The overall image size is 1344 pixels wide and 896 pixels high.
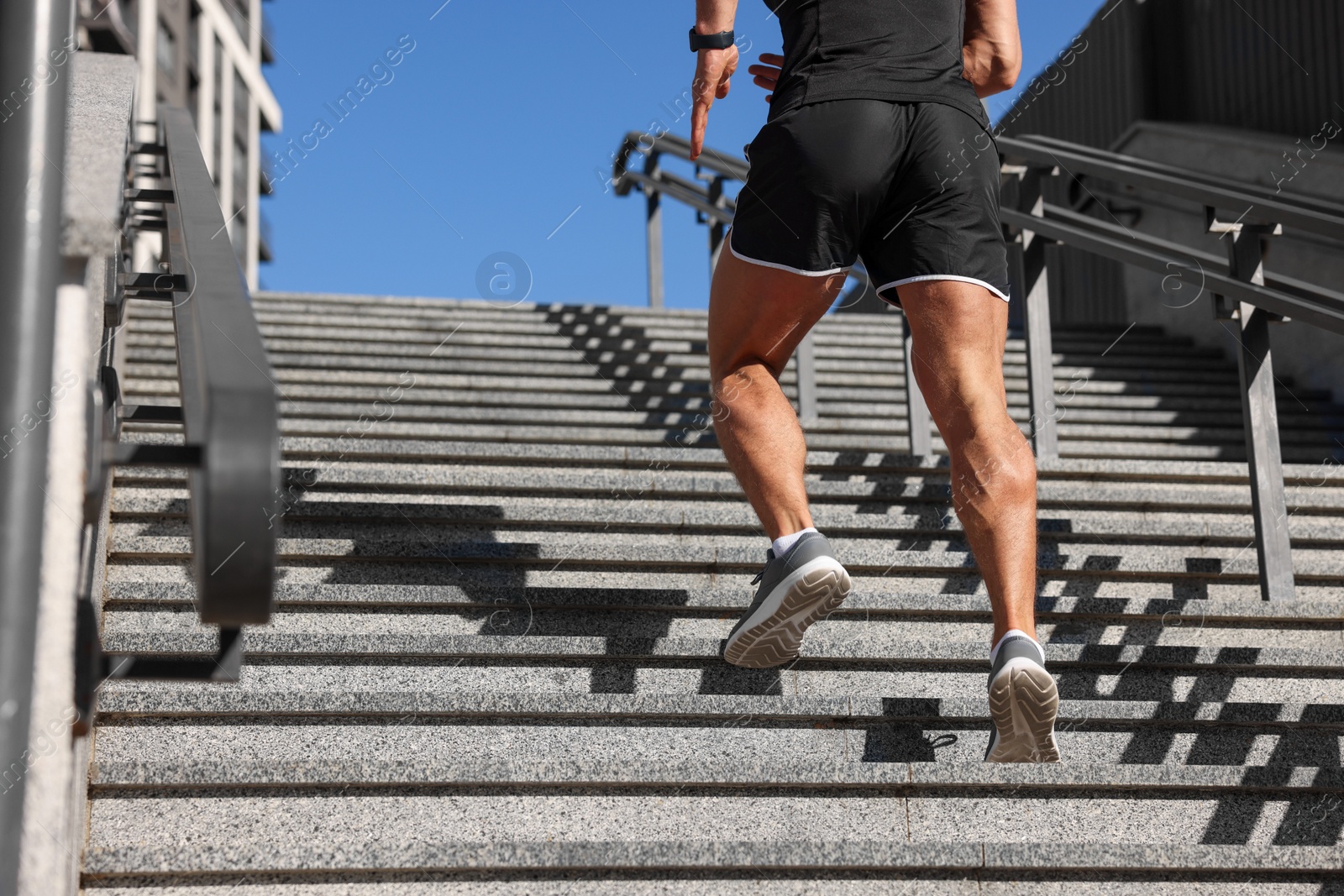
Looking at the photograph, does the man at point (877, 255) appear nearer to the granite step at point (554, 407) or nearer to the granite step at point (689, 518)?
the granite step at point (689, 518)

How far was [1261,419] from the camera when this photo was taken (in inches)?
136

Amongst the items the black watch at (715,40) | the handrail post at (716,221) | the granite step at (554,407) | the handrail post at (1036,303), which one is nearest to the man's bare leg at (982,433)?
the black watch at (715,40)

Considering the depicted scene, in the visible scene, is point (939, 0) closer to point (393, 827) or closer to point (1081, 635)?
point (1081, 635)

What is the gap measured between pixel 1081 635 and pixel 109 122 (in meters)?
2.33

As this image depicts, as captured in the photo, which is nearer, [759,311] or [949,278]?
[949,278]

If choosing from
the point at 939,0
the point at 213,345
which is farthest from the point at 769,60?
the point at 213,345

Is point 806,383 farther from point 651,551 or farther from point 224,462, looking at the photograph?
point 224,462

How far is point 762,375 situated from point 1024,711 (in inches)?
30.9

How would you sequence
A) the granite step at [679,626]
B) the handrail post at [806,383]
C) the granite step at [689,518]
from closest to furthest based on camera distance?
1. the granite step at [679,626]
2. the granite step at [689,518]
3. the handrail post at [806,383]

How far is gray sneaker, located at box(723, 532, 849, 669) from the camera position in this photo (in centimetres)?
221

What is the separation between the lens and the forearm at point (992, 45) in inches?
100

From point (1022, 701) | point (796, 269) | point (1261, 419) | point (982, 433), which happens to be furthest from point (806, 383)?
point (1022, 701)

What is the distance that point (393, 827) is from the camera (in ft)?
7.22

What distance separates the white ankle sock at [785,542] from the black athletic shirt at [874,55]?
2.48ft
